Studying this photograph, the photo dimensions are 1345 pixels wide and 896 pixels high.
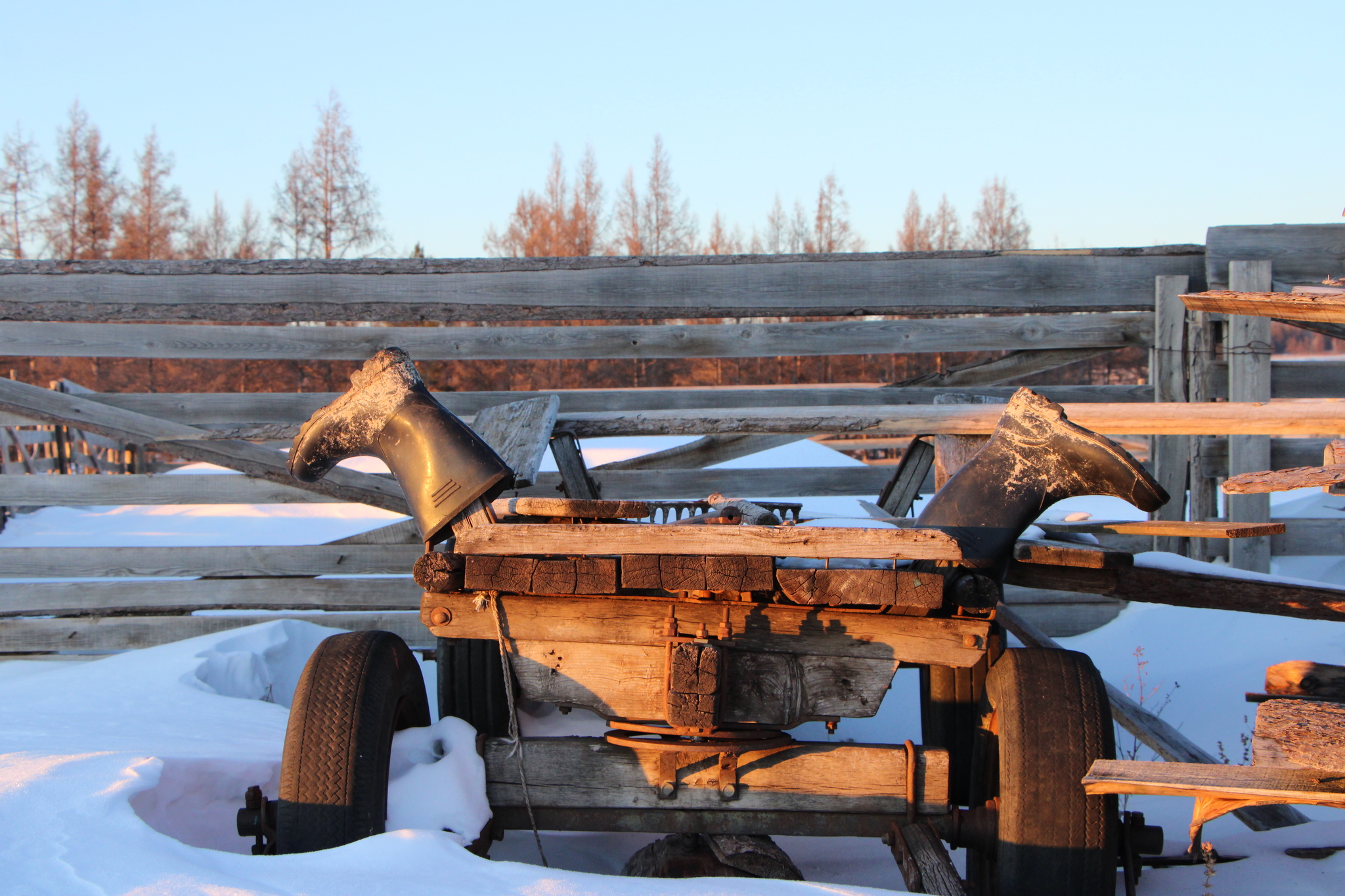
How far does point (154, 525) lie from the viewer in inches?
446

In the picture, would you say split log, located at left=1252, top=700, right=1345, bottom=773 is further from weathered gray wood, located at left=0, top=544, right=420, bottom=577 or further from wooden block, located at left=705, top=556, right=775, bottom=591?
weathered gray wood, located at left=0, top=544, right=420, bottom=577

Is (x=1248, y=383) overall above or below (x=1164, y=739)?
above

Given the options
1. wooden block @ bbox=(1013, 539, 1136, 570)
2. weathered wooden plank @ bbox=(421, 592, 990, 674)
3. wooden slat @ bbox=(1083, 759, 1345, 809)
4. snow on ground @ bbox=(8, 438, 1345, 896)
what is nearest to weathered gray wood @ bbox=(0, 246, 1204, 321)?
snow on ground @ bbox=(8, 438, 1345, 896)

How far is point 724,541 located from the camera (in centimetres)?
220

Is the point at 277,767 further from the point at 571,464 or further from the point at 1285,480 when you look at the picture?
the point at 1285,480

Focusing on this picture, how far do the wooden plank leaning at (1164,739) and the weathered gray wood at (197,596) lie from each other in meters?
3.20

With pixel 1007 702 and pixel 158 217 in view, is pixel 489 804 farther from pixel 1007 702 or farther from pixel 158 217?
pixel 158 217

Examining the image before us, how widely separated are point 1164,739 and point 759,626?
1935 mm

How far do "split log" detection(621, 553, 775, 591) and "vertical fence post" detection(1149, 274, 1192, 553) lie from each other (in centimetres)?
370

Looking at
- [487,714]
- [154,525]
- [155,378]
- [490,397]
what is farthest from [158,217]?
[487,714]

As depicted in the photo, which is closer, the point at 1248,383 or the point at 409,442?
the point at 409,442

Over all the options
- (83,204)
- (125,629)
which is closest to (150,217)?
(83,204)

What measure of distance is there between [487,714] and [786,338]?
116 inches

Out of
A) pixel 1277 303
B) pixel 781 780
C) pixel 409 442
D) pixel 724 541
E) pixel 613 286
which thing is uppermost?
pixel 613 286
